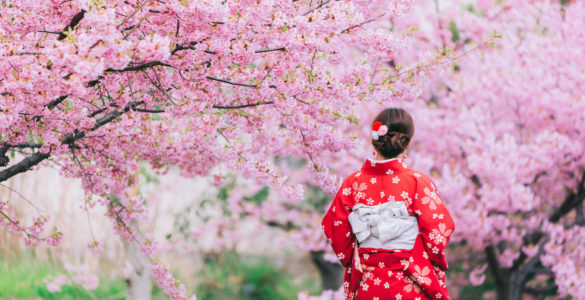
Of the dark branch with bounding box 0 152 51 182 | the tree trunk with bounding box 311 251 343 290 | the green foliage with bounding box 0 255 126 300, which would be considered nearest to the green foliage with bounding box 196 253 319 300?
the tree trunk with bounding box 311 251 343 290

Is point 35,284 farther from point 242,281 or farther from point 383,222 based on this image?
point 383,222

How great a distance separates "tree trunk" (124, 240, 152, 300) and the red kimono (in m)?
3.05

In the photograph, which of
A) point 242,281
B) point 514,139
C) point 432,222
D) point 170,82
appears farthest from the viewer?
point 242,281

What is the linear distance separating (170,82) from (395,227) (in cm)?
125

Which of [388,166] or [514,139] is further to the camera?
[514,139]

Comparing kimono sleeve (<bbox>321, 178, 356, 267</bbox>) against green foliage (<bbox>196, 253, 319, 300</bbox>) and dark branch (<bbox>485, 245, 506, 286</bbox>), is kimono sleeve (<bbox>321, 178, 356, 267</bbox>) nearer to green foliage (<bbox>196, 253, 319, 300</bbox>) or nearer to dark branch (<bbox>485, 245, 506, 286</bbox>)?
dark branch (<bbox>485, 245, 506, 286</bbox>)

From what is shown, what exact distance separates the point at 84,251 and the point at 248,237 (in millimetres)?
3157

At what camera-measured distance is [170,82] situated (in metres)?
2.83

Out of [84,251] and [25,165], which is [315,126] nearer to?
[25,165]

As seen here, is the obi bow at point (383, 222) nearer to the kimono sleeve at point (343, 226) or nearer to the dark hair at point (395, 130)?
the kimono sleeve at point (343, 226)

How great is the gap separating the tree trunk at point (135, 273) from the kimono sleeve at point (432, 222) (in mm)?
3375

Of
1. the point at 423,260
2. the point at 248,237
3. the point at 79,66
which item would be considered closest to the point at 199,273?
the point at 248,237

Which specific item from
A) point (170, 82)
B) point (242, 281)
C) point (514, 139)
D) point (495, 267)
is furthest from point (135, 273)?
point (514, 139)

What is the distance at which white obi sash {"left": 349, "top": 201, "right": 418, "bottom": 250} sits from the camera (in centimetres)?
260
